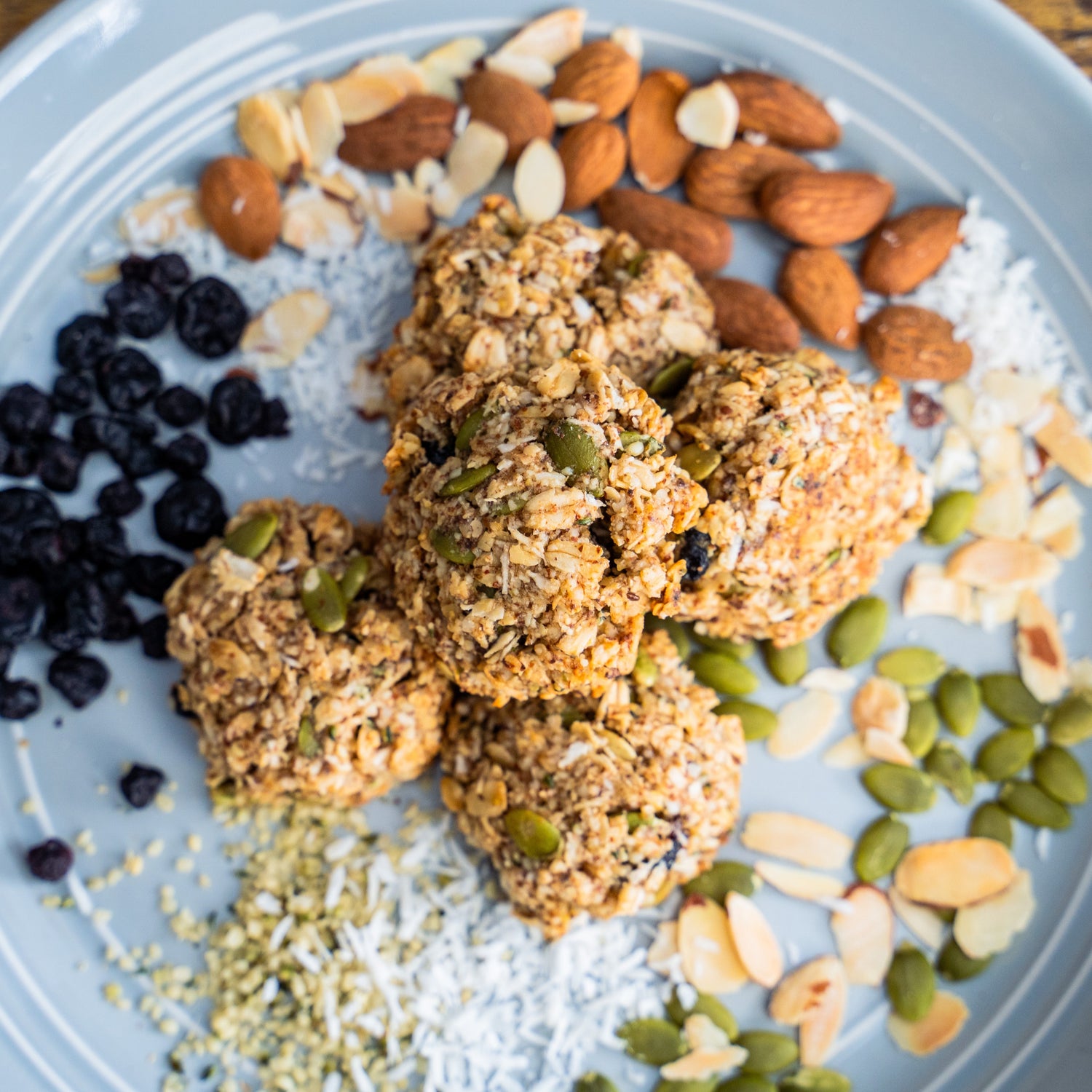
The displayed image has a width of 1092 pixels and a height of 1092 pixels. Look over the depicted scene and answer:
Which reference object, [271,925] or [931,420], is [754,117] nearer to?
[931,420]

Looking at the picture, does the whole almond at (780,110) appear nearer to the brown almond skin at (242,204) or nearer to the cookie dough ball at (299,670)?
the brown almond skin at (242,204)

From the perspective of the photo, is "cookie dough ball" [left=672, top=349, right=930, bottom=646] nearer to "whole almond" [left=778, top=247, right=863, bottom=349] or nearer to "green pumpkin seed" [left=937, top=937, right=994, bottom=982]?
"whole almond" [left=778, top=247, right=863, bottom=349]

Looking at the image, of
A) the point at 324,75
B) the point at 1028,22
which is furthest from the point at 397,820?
the point at 1028,22

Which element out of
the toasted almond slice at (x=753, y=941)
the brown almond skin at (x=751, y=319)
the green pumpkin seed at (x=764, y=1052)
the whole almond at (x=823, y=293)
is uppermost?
the whole almond at (x=823, y=293)

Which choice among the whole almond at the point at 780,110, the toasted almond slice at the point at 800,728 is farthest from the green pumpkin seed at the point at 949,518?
the whole almond at the point at 780,110

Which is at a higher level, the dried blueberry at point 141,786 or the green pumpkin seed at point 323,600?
the green pumpkin seed at point 323,600

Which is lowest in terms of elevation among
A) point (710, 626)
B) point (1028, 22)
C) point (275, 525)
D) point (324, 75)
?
point (275, 525)
